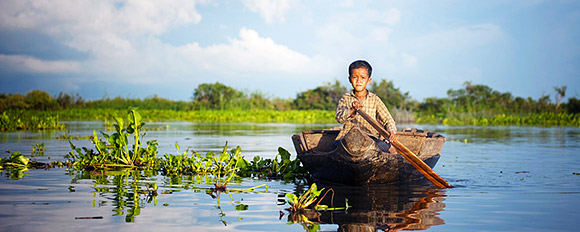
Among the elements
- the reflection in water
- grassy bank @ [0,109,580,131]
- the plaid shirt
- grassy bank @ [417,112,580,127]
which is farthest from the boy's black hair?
grassy bank @ [417,112,580,127]

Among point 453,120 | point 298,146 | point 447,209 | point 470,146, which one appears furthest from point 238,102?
point 447,209

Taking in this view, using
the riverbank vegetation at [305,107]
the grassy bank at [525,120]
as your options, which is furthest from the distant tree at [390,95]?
the grassy bank at [525,120]

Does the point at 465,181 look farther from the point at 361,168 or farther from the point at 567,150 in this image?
the point at 567,150

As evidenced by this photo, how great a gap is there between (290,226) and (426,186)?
2820mm

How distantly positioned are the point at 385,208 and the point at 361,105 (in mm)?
1669

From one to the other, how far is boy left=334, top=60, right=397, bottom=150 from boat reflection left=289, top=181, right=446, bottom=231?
70cm

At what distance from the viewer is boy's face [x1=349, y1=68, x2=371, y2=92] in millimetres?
6004

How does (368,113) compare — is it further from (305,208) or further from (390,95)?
(390,95)

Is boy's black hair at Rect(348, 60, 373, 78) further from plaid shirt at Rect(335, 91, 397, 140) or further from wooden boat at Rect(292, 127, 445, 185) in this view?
wooden boat at Rect(292, 127, 445, 185)

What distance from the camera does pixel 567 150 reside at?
10.8 m

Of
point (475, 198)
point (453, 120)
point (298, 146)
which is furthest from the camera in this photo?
point (453, 120)

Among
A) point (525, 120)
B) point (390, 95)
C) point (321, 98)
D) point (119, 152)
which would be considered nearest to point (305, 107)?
point (321, 98)

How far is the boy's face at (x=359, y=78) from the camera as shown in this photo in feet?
19.7

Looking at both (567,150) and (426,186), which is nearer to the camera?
(426,186)
